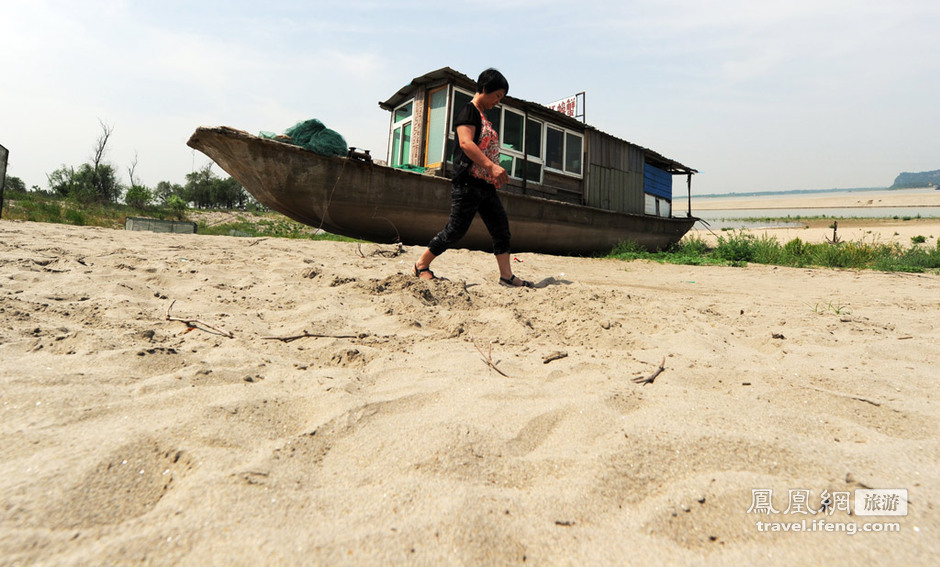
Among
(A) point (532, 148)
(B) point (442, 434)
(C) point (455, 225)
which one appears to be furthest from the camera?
(A) point (532, 148)

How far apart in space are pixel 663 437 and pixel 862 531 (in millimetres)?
410

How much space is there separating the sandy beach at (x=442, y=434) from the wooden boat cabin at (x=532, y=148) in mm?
4994

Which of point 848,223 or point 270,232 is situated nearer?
point 270,232

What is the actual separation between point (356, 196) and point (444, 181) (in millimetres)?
1315

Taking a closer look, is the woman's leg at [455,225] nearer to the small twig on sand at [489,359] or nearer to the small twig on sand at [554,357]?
the small twig on sand at [489,359]

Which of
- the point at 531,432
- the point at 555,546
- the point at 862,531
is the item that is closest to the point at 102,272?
the point at 531,432

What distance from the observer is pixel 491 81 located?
127 inches

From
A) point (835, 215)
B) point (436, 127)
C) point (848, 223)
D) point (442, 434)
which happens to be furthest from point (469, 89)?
point (835, 215)

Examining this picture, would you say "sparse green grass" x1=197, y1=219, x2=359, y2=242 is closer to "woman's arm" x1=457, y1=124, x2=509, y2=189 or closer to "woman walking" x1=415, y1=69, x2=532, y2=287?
"woman walking" x1=415, y1=69, x2=532, y2=287

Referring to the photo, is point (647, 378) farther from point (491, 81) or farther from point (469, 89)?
point (469, 89)

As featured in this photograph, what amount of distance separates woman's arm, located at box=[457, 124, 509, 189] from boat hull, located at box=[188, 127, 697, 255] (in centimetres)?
277

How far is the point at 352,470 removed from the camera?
1039 mm

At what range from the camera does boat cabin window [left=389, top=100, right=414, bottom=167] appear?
763cm

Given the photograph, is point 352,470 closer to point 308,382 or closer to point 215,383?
point 308,382
